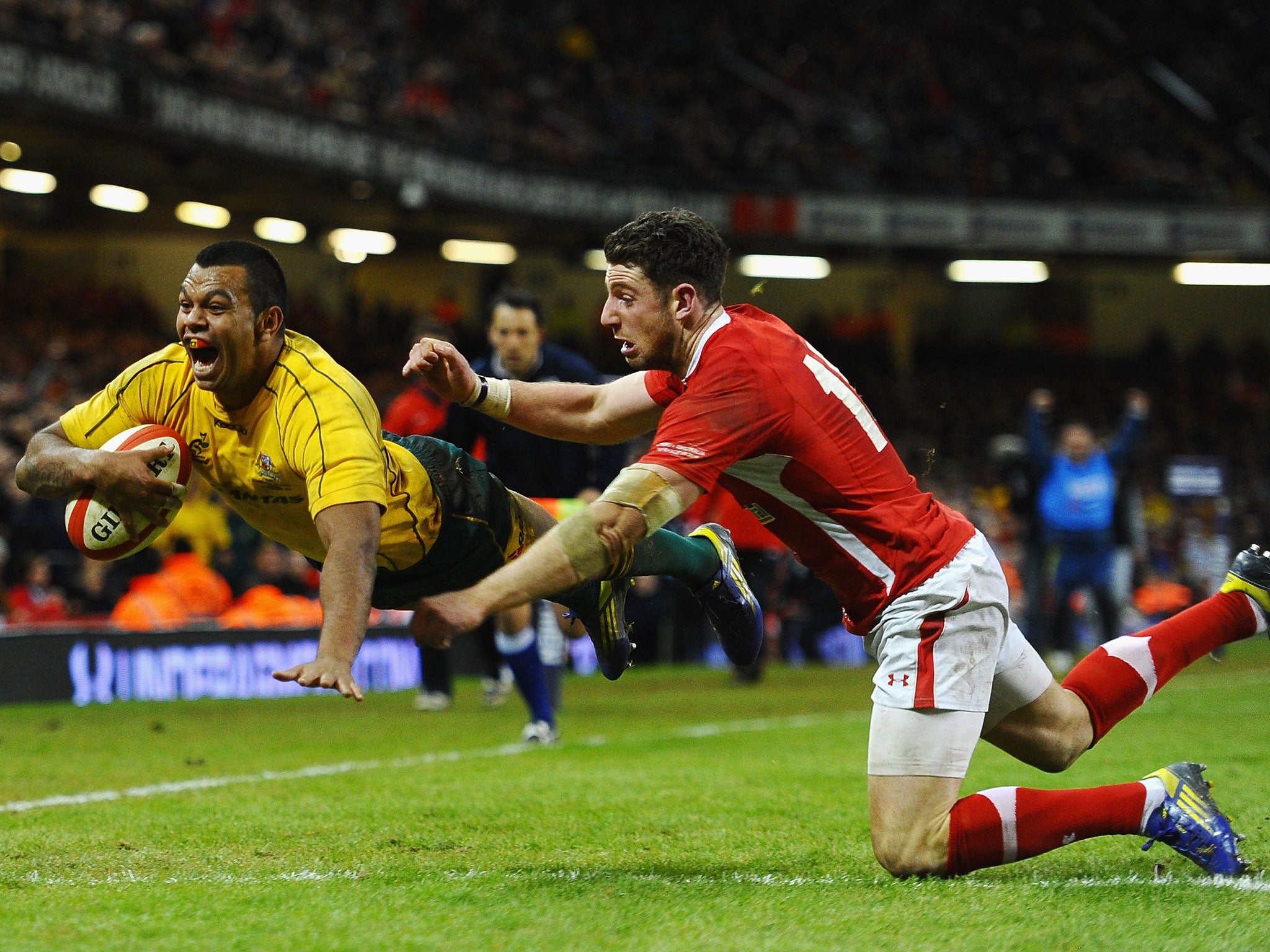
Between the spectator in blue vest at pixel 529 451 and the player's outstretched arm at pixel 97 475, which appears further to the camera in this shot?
the spectator in blue vest at pixel 529 451

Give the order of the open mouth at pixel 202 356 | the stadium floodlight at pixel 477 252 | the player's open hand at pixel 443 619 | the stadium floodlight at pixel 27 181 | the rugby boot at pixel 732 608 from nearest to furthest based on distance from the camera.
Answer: the player's open hand at pixel 443 619, the open mouth at pixel 202 356, the rugby boot at pixel 732 608, the stadium floodlight at pixel 27 181, the stadium floodlight at pixel 477 252

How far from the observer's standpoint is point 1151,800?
4.30 meters

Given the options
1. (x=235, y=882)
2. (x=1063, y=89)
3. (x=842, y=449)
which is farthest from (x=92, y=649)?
(x=1063, y=89)

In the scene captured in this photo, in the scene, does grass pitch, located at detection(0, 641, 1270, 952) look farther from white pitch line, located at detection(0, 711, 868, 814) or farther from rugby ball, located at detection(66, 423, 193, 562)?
rugby ball, located at detection(66, 423, 193, 562)

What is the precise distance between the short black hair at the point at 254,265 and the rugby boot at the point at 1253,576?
3183 millimetres

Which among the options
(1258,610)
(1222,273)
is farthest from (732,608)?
(1222,273)

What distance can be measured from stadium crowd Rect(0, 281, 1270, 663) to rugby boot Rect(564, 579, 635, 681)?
1.11 m

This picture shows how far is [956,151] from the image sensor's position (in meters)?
30.1

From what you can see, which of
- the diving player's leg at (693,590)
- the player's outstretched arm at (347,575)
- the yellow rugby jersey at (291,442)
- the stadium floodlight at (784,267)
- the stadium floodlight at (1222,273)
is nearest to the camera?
the player's outstretched arm at (347,575)

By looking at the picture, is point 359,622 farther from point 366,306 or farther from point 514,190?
point 366,306

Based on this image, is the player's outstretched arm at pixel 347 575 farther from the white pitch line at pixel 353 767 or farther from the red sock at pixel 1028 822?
the white pitch line at pixel 353 767

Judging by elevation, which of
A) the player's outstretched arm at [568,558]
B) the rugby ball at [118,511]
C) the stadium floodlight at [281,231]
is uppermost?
the stadium floodlight at [281,231]

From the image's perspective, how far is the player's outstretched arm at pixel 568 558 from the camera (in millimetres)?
3516

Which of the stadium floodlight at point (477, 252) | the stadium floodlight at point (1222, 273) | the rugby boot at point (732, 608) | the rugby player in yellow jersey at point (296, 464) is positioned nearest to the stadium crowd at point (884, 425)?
the rugby boot at point (732, 608)
